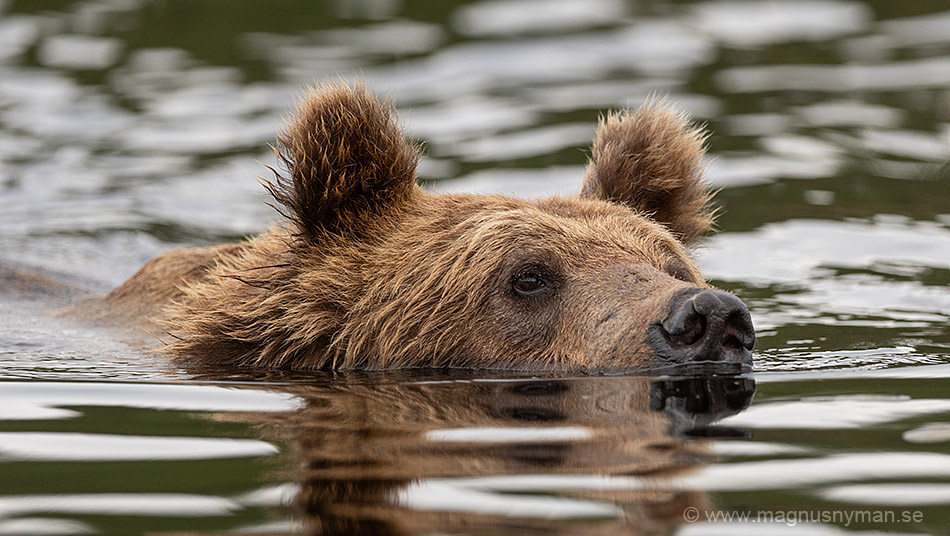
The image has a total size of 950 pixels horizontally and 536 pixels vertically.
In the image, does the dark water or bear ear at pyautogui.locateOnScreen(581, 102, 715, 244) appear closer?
the dark water

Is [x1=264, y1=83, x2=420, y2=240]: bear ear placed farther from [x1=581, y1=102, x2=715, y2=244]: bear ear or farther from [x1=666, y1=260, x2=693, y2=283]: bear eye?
[x1=666, y1=260, x2=693, y2=283]: bear eye

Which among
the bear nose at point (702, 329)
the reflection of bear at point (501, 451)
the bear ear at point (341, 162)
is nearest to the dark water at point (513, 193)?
the reflection of bear at point (501, 451)

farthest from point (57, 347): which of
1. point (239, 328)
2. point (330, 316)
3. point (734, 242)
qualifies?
point (734, 242)

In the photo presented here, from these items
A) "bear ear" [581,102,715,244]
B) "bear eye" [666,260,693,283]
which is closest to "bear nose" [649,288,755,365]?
"bear eye" [666,260,693,283]

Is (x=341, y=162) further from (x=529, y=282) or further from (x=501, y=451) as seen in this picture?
(x=501, y=451)

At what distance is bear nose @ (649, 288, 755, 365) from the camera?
19.8ft

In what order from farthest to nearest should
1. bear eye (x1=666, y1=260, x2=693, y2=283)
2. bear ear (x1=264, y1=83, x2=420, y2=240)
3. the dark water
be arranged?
1. bear eye (x1=666, y1=260, x2=693, y2=283)
2. bear ear (x1=264, y1=83, x2=420, y2=240)
3. the dark water

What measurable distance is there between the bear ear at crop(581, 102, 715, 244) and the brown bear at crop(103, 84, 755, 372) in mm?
295

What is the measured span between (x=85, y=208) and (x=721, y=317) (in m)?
8.83

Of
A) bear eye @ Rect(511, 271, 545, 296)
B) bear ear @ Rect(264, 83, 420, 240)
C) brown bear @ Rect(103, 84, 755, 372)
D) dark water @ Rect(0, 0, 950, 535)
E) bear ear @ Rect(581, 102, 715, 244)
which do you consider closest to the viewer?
dark water @ Rect(0, 0, 950, 535)

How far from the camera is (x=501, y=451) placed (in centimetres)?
494

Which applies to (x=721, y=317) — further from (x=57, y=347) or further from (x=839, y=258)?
(x=839, y=258)

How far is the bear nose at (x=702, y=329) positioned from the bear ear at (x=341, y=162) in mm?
1877

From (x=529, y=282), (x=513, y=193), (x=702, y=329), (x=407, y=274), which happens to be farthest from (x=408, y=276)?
(x=702, y=329)
